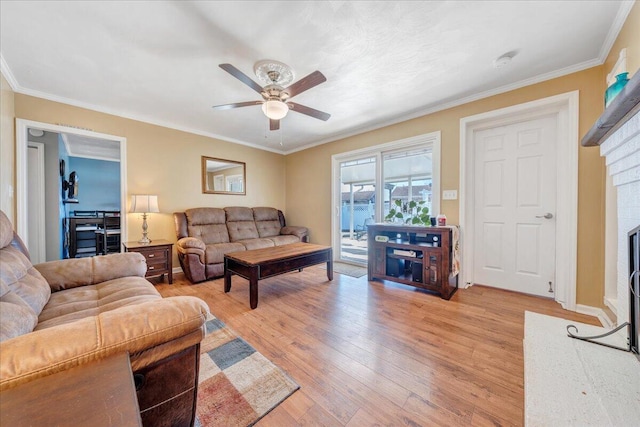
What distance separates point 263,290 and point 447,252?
226cm

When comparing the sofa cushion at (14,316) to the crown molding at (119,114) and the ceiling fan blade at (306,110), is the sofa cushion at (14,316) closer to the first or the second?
the ceiling fan blade at (306,110)

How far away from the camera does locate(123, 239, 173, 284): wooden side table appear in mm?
3064

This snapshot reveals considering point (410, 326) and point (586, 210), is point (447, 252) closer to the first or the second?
point (410, 326)

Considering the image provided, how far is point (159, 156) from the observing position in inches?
143

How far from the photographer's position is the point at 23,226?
265 centimetres

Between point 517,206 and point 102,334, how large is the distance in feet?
12.0

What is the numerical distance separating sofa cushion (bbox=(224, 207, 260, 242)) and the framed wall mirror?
438mm

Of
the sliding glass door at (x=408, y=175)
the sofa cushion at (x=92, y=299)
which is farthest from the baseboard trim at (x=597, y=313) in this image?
the sofa cushion at (x=92, y=299)

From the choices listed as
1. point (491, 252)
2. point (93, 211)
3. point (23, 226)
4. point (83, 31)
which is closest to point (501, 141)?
point (491, 252)

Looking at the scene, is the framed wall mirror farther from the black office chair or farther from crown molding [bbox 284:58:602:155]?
crown molding [bbox 284:58:602:155]

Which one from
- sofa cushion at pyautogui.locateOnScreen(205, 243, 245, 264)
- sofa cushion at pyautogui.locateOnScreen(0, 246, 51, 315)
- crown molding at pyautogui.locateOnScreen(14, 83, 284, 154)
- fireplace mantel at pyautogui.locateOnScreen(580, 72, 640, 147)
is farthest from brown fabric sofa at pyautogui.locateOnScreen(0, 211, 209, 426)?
crown molding at pyautogui.locateOnScreen(14, 83, 284, 154)

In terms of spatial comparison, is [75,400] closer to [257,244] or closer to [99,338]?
[99,338]

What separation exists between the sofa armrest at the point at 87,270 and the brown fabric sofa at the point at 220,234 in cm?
122

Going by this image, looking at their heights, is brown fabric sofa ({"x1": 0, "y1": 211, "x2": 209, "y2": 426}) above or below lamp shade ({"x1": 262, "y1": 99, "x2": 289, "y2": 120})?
below
